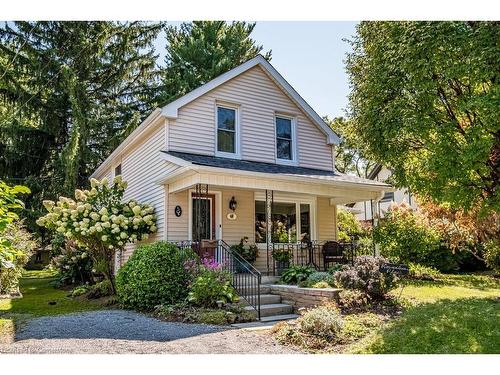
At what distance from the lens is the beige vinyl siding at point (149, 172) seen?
1065 cm

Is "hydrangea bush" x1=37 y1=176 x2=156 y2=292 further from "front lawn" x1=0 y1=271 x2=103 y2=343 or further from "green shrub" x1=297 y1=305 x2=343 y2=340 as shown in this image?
"green shrub" x1=297 y1=305 x2=343 y2=340

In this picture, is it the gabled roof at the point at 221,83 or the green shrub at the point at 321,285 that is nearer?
the green shrub at the point at 321,285

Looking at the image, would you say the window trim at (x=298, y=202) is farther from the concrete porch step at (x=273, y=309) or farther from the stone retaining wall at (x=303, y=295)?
the concrete porch step at (x=273, y=309)

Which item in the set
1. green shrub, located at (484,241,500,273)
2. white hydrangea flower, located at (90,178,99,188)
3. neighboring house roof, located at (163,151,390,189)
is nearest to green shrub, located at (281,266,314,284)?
neighboring house roof, located at (163,151,390,189)

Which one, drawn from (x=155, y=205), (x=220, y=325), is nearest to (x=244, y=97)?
(x=155, y=205)

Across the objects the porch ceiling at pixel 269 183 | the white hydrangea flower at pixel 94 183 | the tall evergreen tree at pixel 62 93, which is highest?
the tall evergreen tree at pixel 62 93

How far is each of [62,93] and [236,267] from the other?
534 inches

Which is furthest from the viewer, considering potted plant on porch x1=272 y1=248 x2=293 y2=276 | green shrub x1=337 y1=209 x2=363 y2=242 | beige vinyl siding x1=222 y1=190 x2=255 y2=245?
green shrub x1=337 y1=209 x2=363 y2=242

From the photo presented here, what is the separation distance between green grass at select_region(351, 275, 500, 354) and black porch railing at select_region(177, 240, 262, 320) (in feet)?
9.29

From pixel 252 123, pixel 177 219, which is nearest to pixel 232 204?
pixel 177 219

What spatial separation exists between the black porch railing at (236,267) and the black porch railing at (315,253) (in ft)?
3.64

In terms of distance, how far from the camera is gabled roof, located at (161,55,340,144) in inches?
420

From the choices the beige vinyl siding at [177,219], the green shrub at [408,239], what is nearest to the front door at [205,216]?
the beige vinyl siding at [177,219]
